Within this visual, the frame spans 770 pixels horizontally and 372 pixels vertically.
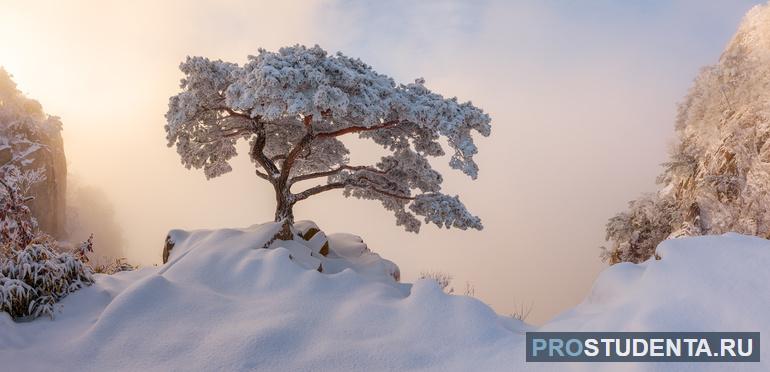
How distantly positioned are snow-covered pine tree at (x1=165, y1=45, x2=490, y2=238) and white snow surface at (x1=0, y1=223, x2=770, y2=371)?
13.8ft

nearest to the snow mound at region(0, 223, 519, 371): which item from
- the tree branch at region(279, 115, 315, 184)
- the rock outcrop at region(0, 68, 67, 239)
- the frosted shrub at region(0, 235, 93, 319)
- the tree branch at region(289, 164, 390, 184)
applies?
the frosted shrub at region(0, 235, 93, 319)

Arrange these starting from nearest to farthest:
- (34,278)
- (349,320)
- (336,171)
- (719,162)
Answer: (349,320), (34,278), (719,162), (336,171)

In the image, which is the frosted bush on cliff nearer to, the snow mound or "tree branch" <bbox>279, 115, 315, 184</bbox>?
the snow mound

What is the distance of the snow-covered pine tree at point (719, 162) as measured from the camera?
12.9 meters

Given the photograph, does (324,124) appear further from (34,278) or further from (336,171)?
(34,278)

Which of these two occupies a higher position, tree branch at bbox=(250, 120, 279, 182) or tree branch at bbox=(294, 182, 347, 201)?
tree branch at bbox=(250, 120, 279, 182)

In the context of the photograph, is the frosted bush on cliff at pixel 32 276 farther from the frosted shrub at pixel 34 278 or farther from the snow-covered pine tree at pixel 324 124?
the snow-covered pine tree at pixel 324 124

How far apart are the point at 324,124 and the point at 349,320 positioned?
8280 mm

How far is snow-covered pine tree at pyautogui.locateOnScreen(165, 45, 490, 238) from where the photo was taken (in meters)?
10.2

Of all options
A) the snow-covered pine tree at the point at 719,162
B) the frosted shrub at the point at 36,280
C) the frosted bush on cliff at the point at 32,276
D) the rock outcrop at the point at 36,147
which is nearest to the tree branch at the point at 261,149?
the frosted bush on cliff at the point at 32,276

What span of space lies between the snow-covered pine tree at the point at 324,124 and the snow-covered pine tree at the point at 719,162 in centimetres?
687

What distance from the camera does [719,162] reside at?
1380cm

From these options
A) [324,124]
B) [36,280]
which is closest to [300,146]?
[324,124]

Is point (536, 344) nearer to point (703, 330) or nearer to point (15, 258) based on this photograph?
point (703, 330)
